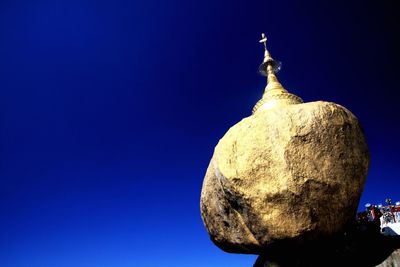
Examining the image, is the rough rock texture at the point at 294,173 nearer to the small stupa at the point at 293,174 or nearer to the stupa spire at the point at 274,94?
the small stupa at the point at 293,174

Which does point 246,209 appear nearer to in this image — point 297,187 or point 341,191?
point 297,187

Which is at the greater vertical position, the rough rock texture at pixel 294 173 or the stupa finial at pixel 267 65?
the stupa finial at pixel 267 65

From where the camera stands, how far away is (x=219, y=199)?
34.3ft

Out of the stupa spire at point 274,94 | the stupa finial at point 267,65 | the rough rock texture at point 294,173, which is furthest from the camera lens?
the stupa finial at point 267,65

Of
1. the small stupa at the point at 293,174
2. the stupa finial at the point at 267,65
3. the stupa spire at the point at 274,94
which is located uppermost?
the stupa finial at the point at 267,65

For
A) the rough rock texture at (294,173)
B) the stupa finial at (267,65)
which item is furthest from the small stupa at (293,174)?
the stupa finial at (267,65)

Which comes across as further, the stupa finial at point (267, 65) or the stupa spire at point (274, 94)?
the stupa finial at point (267, 65)

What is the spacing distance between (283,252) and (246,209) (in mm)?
1989

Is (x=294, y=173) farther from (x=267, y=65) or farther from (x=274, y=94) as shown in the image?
(x=267, y=65)

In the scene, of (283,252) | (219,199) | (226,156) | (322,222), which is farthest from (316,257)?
(226,156)

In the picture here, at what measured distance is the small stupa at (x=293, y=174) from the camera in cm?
Result: 850

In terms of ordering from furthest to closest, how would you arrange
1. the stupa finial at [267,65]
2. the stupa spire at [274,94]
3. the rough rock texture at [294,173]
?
the stupa finial at [267,65] < the stupa spire at [274,94] < the rough rock texture at [294,173]

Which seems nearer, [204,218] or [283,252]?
[283,252]

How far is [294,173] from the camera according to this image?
849cm
